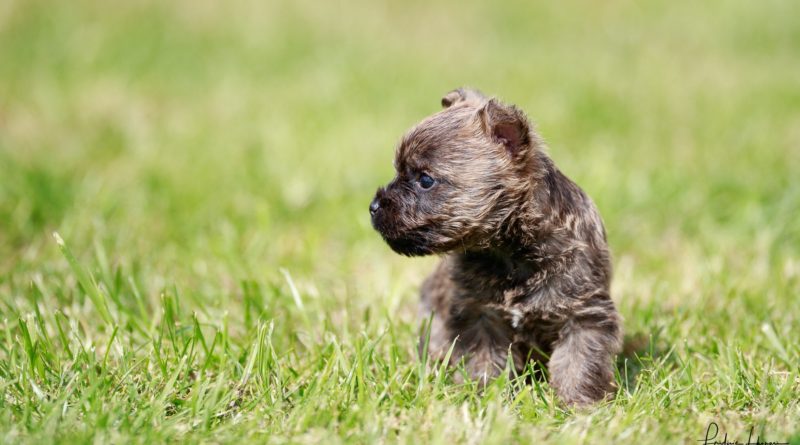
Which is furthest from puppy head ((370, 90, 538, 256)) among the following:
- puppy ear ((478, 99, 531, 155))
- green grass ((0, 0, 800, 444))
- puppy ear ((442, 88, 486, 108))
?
green grass ((0, 0, 800, 444))

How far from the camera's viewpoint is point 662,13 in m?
12.1

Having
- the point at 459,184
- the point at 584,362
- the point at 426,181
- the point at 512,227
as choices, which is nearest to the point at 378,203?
the point at 426,181

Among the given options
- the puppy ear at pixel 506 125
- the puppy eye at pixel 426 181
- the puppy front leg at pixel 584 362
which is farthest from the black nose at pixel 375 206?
the puppy front leg at pixel 584 362

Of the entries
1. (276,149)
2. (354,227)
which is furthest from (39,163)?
(354,227)

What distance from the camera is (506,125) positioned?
3.51m

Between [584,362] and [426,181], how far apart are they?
1028 millimetres

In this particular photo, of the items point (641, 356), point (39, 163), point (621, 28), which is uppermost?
point (621, 28)

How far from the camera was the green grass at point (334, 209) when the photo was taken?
10.8 feet

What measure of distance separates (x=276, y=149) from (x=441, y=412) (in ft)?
14.5

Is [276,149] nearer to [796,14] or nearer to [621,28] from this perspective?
[621,28]

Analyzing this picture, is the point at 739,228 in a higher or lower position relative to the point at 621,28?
lower

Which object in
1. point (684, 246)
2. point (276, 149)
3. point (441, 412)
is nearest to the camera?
point (441, 412)

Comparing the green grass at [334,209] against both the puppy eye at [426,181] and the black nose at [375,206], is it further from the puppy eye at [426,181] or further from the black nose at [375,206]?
the puppy eye at [426,181]

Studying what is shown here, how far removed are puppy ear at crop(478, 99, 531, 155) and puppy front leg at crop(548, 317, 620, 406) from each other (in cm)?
81
